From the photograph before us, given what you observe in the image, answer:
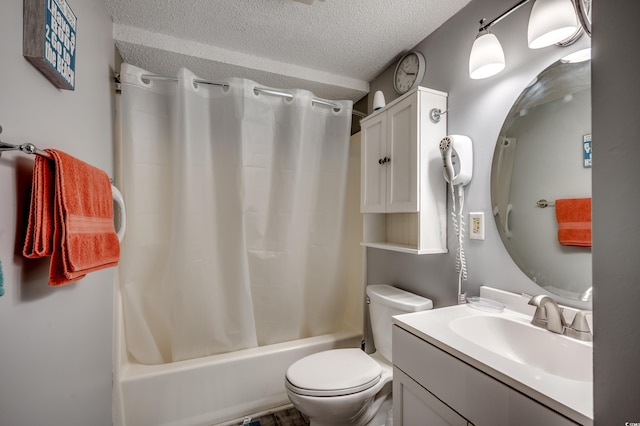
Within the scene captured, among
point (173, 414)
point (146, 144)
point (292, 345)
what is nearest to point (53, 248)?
point (146, 144)

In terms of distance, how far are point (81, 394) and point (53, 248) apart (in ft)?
2.17

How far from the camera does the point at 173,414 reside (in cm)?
151

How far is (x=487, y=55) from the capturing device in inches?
42.8

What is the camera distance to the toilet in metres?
1.23

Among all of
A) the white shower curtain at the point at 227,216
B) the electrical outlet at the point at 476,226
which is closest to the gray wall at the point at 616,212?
the electrical outlet at the point at 476,226

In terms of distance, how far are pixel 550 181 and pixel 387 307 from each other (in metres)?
0.93

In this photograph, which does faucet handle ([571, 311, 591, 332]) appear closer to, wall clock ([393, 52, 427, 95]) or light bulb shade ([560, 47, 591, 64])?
light bulb shade ([560, 47, 591, 64])

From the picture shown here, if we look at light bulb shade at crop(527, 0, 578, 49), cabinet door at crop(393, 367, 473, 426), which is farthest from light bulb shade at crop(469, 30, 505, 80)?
cabinet door at crop(393, 367, 473, 426)

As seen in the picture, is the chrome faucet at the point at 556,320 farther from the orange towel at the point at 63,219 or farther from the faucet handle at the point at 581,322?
the orange towel at the point at 63,219

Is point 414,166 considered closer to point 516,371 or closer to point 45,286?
point 516,371

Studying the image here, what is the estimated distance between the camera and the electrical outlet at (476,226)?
48.1 inches

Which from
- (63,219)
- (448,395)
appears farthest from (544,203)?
(63,219)

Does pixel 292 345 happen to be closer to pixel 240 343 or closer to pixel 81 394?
pixel 240 343

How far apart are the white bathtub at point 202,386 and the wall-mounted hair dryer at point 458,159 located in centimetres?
139
